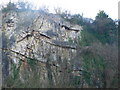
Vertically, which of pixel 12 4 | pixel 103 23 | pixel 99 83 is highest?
pixel 12 4

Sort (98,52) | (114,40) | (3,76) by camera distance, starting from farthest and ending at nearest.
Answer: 1. (114,40)
2. (98,52)
3. (3,76)

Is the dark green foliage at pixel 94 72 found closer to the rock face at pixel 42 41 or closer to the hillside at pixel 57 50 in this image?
the hillside at pixel 57 50

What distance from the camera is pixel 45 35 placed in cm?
2038

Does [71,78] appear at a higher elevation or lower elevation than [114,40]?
lower

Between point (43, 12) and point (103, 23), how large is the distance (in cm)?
520

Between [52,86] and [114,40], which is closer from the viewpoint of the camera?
[52,86]

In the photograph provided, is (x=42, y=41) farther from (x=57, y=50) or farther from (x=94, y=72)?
(x=94, y=72)

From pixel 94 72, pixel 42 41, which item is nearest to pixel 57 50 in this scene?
pixel 42 41

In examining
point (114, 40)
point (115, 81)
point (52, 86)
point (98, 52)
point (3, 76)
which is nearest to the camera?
point (52, 86)

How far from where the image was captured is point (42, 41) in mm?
20078

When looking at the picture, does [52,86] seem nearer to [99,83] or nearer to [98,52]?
[99,83]

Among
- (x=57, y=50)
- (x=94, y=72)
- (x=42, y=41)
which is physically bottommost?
(x=94, y=72)

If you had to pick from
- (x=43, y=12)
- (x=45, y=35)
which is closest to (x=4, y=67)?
(x=45, y=35)

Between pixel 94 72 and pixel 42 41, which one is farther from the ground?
pixel 42 41
